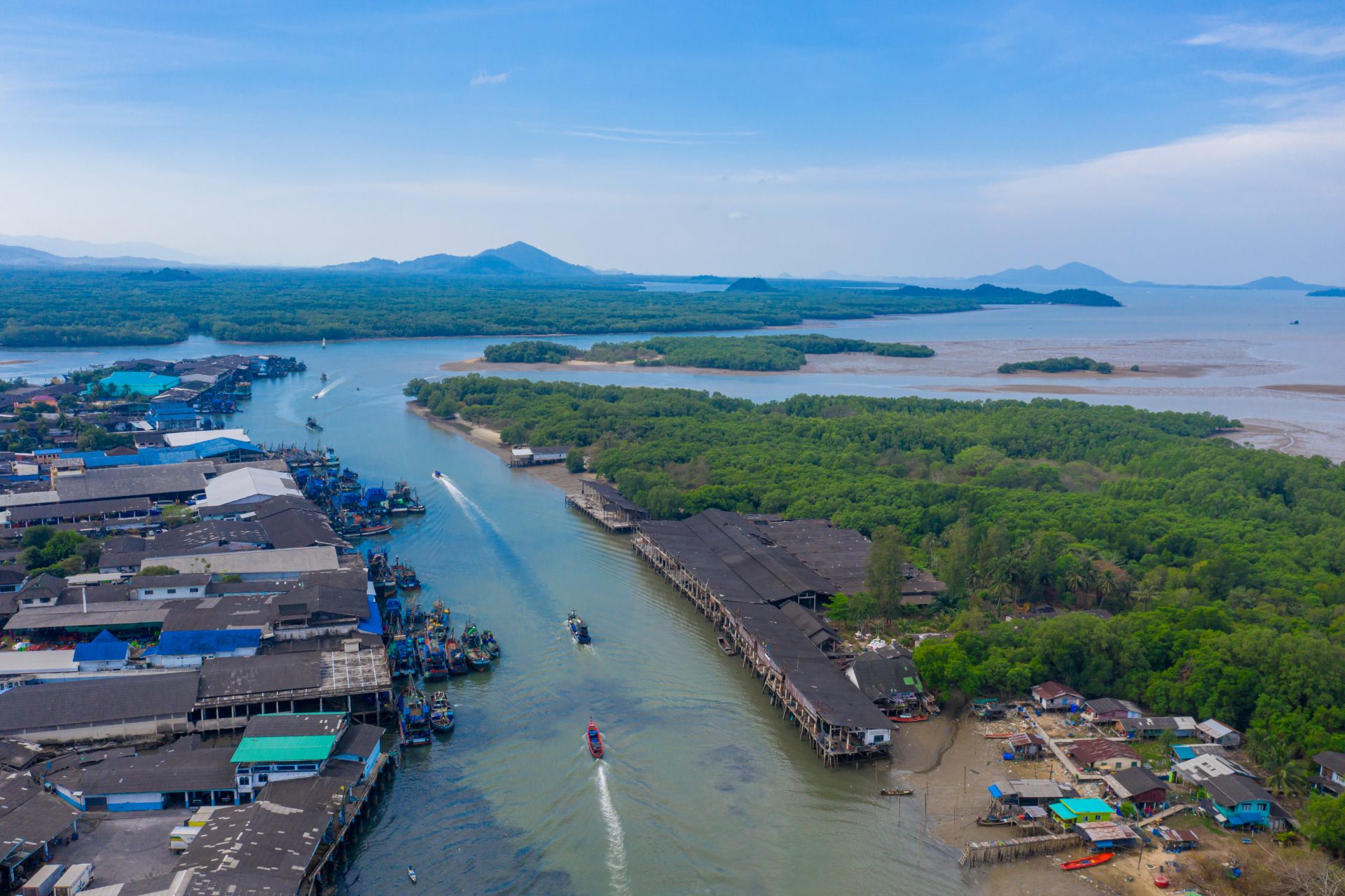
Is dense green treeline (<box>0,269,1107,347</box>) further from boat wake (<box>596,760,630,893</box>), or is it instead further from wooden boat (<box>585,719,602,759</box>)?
boat wake (<box>596,760,630,893</box>)

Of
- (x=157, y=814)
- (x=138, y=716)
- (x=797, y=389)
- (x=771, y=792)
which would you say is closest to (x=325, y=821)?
(x=157, y=814)

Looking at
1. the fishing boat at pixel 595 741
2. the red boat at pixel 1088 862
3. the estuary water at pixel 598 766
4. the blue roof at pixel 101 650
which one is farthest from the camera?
the blue roof at pixel 101 650

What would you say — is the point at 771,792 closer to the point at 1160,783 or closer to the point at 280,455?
the point at 1160,783

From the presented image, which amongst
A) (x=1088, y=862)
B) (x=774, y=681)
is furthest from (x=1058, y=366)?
(x=1088, y=862)

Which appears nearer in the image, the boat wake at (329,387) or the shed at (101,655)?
the shed at (101,655)

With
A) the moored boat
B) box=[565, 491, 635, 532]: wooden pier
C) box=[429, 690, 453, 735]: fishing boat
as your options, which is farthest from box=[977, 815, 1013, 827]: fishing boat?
box=[565, 491, 635, 532]: wooden pier

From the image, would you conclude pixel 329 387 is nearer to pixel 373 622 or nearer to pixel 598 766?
pixel 373 622

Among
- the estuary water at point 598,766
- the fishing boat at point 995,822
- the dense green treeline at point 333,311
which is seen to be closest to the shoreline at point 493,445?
the estuary water at point 598,766

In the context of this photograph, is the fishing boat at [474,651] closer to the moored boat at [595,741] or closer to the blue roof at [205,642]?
the moored boat at [595,741]
